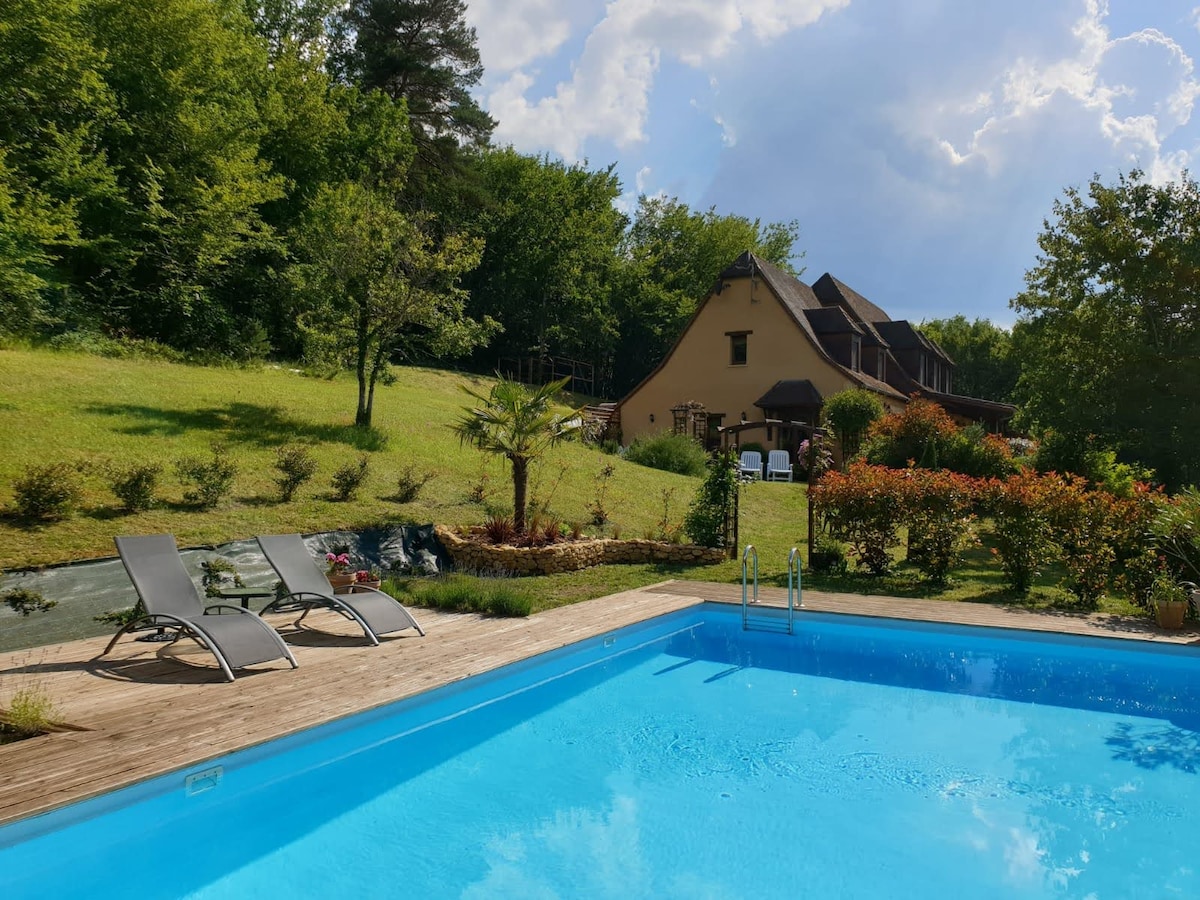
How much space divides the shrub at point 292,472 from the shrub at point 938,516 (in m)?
9.90

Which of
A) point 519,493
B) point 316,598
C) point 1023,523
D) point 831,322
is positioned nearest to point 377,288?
point 519,493

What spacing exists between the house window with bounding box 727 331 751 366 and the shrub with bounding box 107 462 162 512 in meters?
24.7

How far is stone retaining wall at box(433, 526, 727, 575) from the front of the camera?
41.1 ft

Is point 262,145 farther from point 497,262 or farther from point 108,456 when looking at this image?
point 108,456

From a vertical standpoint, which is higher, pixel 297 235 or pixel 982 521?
pixel 297 235

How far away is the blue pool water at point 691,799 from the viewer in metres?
4.36

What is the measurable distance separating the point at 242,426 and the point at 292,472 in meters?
3.77

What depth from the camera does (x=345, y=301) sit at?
1714 cm

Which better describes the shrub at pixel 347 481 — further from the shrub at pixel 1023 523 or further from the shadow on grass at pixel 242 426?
the shrub at pixel 1023 523

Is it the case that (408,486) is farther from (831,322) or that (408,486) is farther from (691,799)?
(831,322)

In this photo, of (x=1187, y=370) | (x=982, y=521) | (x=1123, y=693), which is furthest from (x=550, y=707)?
(x=1187, y=370)

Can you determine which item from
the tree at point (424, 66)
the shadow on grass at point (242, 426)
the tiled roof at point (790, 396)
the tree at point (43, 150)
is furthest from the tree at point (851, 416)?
the tree at point (424, 66)

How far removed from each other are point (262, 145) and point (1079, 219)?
29.4 meters

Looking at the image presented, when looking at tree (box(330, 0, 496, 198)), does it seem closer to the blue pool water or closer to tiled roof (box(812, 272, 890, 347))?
tiled roof (box(812, 272, 890, 347))
